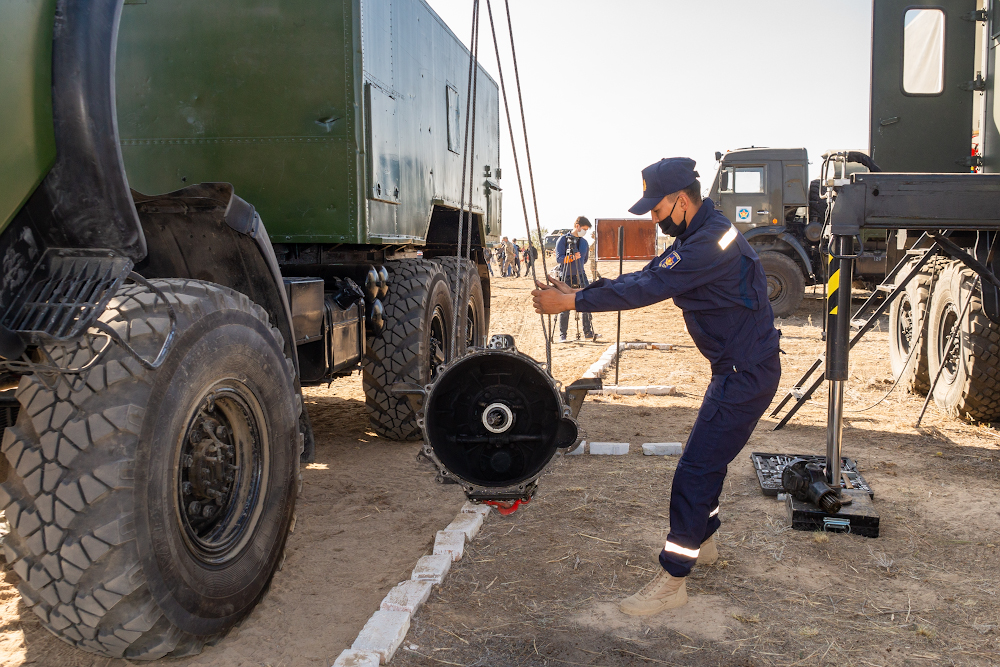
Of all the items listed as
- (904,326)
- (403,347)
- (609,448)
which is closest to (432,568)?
(403,347)

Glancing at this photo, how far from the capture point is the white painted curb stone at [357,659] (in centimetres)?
301

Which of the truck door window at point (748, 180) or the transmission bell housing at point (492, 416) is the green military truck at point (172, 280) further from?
the truck door window at point (748, 180)

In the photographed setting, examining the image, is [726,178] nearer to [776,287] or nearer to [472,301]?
[776,287]

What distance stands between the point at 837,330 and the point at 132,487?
3.83 metres

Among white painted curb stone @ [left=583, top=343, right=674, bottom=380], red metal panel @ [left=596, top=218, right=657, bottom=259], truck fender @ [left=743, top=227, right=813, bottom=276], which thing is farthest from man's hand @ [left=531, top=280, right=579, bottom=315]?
red metal panel @ [left=596, top=218, right=657, bottom=259]

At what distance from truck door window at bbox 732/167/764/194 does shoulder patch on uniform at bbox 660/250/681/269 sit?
13.9 meters

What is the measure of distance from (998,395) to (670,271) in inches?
184

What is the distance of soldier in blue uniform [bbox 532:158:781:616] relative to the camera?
3.70m

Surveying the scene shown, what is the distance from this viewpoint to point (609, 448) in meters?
6.33

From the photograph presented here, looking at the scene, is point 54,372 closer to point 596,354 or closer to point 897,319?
point 897,319

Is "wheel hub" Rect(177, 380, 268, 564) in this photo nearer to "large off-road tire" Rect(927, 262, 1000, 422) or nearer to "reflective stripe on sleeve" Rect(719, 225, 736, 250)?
"reflective stripe on sleeve" Rect(719, 225, 736, 250)

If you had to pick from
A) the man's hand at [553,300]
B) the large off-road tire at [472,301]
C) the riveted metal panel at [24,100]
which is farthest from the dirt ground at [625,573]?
the riveted metal panel at [24,100]

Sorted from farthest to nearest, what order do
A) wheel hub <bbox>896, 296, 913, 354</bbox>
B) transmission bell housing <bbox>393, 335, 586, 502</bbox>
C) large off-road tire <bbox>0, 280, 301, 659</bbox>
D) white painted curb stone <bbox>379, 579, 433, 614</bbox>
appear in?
wheel hub <bbox>896, 296, 913, 354</bbox> < transmission bell housing <bbox>393, 335, 586, 502</bbox> < white painted curb stone <bbox>379, 579, 433, 614</bbox> < large off-road tire <bbox>0, 280, 301, 659</bbox>

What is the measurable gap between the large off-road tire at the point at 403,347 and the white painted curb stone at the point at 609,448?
1374 millimetres
